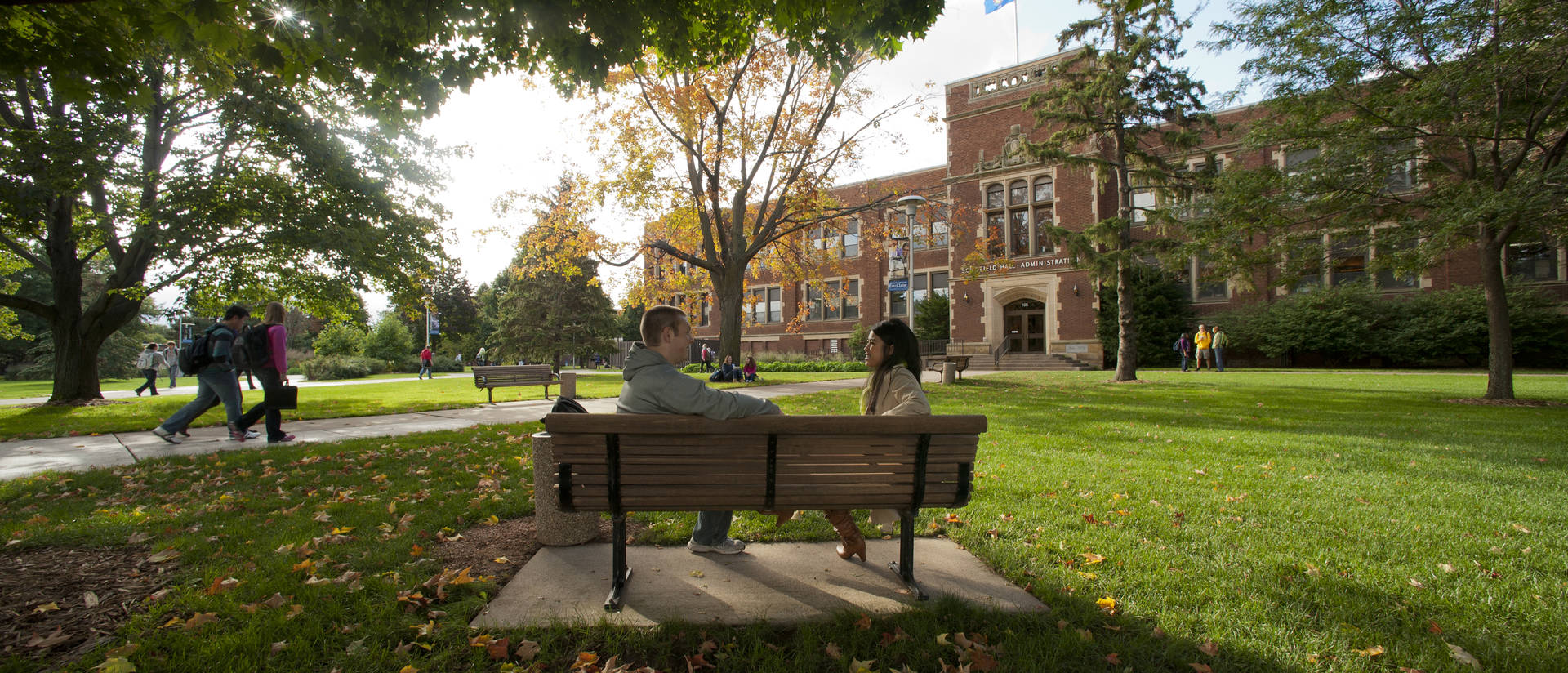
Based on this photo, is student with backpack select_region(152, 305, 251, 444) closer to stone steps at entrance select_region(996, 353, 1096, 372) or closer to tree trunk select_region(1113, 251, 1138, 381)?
tree trunk select_region(1113, 251, 1138, 381)

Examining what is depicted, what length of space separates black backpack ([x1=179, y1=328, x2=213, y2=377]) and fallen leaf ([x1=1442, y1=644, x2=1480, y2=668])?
34.1 ft

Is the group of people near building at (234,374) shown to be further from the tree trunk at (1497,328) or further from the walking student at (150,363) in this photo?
the tree trunk at (1497,328)

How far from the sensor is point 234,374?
7.68 metres

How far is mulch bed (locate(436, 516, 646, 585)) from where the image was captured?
11.1 feet

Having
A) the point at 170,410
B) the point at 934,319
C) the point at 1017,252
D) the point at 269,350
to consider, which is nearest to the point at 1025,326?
the point at 1017,252

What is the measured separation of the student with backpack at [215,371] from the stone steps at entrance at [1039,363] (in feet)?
80.4

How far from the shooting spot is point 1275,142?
12.0 m

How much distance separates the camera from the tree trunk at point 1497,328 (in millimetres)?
11398

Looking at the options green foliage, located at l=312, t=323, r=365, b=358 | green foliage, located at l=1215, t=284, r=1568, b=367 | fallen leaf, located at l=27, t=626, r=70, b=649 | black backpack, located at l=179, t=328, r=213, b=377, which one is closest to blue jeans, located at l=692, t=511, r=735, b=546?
fallen leaf, located at l=27, t=626, r=70, b=649

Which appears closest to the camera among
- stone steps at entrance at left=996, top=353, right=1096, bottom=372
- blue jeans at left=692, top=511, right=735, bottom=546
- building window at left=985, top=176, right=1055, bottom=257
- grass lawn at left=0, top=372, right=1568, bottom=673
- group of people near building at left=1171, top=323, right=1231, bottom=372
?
grass lawn at left=0, top=372, right=1568, bottom=673

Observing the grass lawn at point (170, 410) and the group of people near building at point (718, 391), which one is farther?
the grass lawn at point (170, 410)

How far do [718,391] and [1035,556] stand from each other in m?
2.10

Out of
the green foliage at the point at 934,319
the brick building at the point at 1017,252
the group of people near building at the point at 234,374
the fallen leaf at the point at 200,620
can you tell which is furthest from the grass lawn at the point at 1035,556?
the green foliage at the point at 934,319

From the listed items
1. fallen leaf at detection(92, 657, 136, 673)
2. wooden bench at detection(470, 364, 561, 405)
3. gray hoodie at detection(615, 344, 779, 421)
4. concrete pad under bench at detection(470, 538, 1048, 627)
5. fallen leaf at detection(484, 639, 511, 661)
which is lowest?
concrete pad under bench at detection(470, 538, 1048, 627)
